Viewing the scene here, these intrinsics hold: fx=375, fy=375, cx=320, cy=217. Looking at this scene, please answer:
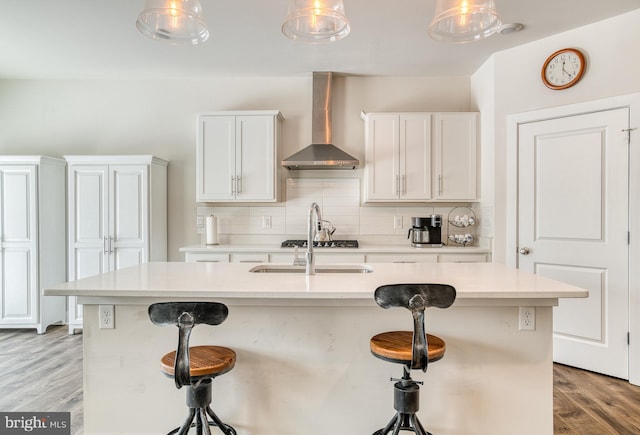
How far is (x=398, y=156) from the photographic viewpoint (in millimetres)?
3885

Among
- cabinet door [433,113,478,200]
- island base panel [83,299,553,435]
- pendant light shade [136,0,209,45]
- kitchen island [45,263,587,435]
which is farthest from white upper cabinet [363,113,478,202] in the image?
pendant light shade [136,0,209,45]

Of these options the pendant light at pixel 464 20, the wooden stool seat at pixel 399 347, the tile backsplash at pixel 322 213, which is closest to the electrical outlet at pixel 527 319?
the wooden stool seat at pixel 399 347

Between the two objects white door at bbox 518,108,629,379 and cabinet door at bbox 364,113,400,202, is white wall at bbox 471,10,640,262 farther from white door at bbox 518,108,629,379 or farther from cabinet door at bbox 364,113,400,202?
cabinet door at bbox 364,113,400,202

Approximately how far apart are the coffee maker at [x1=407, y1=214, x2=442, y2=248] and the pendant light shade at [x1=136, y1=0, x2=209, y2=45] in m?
2.76

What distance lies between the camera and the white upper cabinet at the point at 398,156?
12.7ft

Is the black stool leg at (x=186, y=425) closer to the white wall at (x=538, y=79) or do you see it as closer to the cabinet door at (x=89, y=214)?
the cabinet door at (x=89, y=214)

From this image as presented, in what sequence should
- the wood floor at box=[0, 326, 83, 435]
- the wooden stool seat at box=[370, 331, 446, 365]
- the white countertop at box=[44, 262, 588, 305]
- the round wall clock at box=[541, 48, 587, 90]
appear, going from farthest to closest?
the round wall clock at box=[541, 48, 587, 90], the wood floor at box=[0, 326, 83, 435], the white countertop at box=[44, 262, 588, 305], the wooden stool seat at box=[370, 331, 446, 365]

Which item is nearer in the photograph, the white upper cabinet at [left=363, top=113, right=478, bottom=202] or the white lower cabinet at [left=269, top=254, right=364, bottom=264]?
the white lower cabinet at [left=269, top=254, right=364, bottom=264]

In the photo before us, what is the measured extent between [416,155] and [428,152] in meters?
0.13

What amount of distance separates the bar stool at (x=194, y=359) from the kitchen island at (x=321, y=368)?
0.75 ft

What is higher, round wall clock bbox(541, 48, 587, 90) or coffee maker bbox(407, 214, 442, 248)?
round wall clock bbox(541, 48, 587, 90)

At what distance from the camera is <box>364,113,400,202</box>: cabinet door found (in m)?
3.88

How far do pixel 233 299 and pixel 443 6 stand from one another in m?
1.73

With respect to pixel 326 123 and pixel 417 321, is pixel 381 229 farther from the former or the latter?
pixel 417 321
